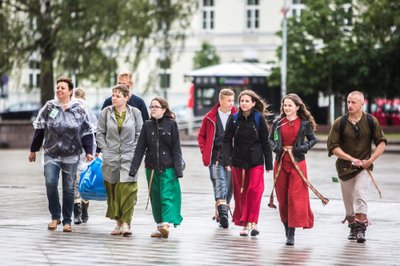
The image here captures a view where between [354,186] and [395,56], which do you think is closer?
[354,186]

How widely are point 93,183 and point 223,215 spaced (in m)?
1.63

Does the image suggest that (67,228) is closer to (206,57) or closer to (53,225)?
(53,225)

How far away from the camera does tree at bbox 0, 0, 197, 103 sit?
42.5m

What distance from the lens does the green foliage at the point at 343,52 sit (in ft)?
169

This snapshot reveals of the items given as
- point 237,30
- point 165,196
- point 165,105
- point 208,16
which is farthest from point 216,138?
point 208,16

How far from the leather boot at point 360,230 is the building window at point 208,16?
63.4 m

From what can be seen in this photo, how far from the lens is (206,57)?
7125 centimetres

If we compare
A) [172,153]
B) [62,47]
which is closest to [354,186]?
[172,153]

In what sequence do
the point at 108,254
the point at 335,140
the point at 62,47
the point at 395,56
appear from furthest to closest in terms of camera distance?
the point at 395,56
the point at 62,47
the point at 335,140
the point at 108,254

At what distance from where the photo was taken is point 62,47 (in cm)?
4206

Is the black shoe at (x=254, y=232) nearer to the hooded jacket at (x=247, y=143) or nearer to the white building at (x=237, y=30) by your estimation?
the hooded jacket at (x=247, y=143)

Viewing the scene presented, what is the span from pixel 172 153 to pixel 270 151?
1097 mm

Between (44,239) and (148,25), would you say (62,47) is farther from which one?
(44,239)

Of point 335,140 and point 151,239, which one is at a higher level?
point 335,140
